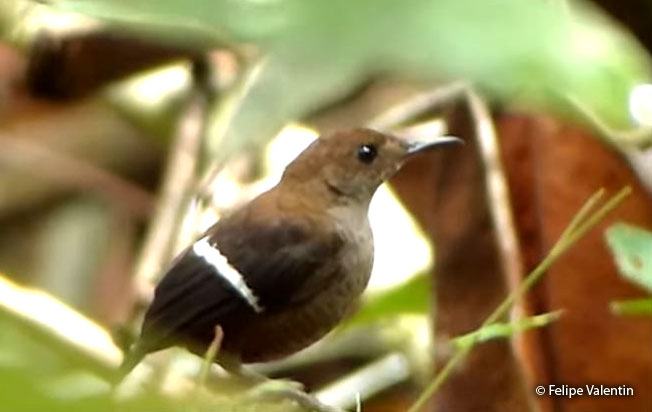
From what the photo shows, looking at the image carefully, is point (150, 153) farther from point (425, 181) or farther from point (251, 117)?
point (251, 117)

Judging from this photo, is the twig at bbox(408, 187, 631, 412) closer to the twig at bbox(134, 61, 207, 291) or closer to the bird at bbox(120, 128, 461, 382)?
the bird at bbox(120, 128, 461, 382)

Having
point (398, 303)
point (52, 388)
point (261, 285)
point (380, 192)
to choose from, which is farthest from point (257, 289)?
point (380, 192)

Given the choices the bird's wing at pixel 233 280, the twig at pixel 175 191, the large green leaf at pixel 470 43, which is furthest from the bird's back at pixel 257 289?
the large green leaf at pixel 470 43

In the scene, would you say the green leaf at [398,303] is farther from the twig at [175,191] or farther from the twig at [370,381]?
the twig at [175,191]

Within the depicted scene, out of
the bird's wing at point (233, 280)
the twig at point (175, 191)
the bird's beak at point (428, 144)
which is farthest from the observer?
the twig at point (175, 191)

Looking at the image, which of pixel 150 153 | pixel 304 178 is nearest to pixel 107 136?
pixel 150 153

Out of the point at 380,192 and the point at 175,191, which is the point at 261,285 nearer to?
the point at 175,191
